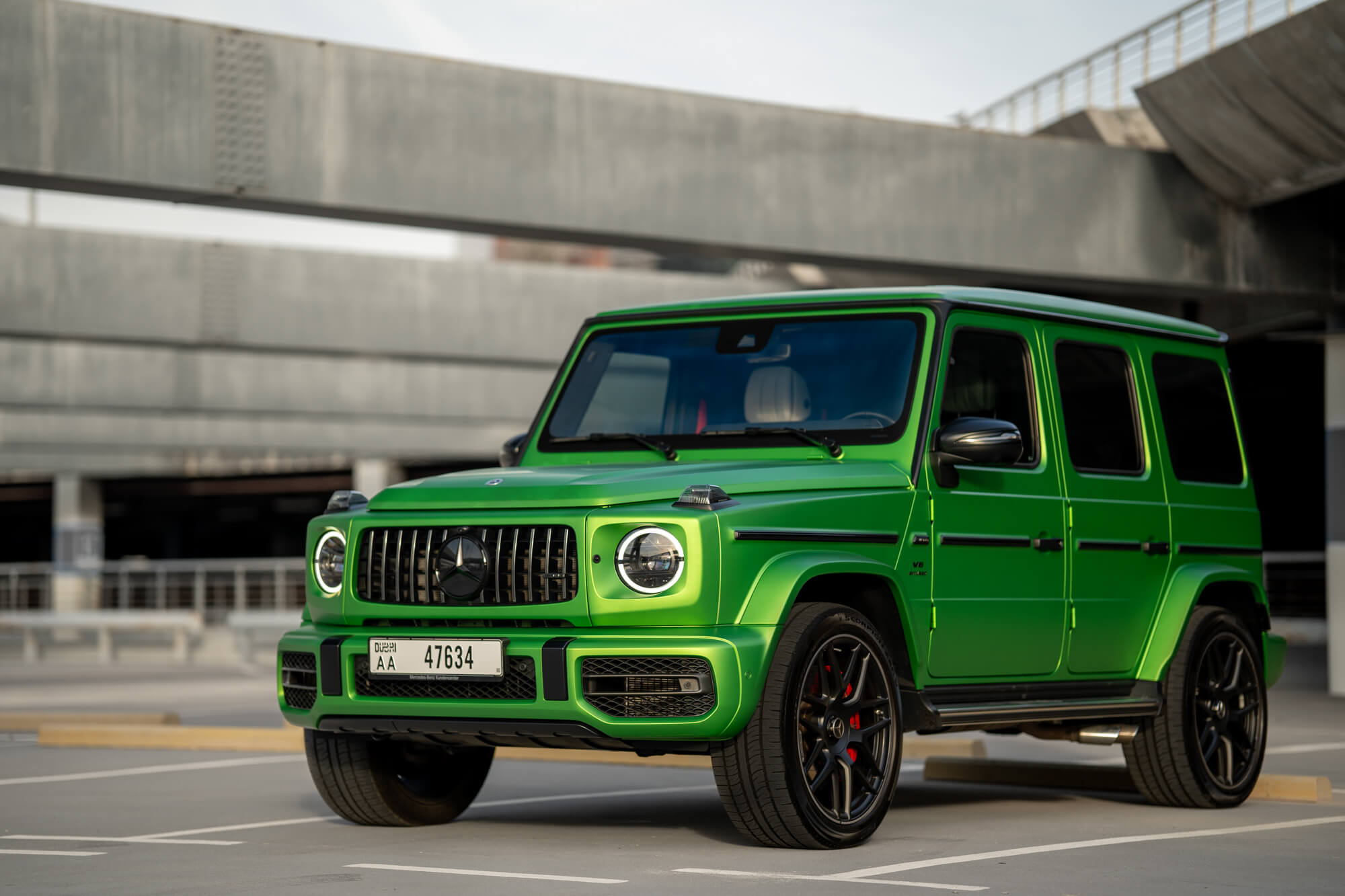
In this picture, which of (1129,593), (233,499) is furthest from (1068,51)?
(233,499)

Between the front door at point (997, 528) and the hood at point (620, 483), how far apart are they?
1.45 ft

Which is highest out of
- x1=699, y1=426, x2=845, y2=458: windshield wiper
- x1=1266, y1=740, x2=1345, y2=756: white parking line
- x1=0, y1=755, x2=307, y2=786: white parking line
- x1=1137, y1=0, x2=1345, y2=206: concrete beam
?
x1=1137, y1=0, x2=1345, y2=206: concrete beam

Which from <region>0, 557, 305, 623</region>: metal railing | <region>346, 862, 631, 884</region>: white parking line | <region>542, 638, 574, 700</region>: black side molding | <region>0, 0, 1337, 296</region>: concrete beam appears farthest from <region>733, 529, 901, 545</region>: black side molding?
<region>0, 557, 305, 623</region>: metal railing

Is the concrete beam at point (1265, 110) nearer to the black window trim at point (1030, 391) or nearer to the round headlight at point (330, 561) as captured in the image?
the black window trim at point (1030, 391)

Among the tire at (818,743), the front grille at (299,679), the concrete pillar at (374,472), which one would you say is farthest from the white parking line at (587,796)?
the concrete pillar at (374,472)

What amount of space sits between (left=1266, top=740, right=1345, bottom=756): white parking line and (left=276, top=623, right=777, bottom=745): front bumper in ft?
23.0

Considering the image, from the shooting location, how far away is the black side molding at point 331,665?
7.26 meters

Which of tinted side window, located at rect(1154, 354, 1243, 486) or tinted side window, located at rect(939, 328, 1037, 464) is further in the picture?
tinted side window, located at rect(1154, 354, 1243, 486)

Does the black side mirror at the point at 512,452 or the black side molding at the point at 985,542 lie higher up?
the black side mirror at the point at 512,452

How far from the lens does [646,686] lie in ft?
21.7

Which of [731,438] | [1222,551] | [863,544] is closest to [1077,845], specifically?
[863,544]

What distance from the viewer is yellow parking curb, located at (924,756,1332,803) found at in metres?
9.45

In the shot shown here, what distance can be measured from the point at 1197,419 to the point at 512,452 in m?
3.51

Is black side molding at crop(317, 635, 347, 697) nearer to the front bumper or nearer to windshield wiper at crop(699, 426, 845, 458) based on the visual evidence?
the front bumper
